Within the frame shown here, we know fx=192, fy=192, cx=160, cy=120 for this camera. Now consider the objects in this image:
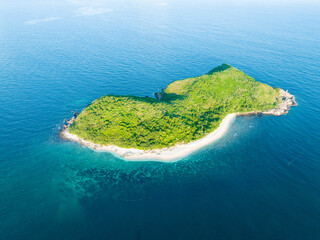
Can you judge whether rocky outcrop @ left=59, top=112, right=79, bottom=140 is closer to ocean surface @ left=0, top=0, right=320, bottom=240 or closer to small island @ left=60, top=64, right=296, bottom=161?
small island @ left=60, top=64, right=296, bottom=161

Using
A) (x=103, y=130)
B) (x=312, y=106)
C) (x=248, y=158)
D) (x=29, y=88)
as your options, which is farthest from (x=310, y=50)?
(x=29, y=88)

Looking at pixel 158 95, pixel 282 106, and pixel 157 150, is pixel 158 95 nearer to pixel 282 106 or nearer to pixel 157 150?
pixel 157 150

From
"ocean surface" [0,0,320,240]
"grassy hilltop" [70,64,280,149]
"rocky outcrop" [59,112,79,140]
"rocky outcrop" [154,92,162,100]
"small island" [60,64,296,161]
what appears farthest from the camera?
"rocky outcrop" [154,92,162,100]

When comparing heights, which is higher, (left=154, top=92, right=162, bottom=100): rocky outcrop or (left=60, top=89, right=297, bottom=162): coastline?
(left=154, top=92, right=162, bottom=100): rocky outcrop

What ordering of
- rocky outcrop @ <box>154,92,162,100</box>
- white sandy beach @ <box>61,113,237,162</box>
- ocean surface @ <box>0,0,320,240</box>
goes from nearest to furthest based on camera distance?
ocean surface @ <box>0,0,320,240</box>
white sandy beach @ <box>61,113,237,162</box>
rocky outcrop @ <box>154,92,162,100</box>

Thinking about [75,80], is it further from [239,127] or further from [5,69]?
[239,127]

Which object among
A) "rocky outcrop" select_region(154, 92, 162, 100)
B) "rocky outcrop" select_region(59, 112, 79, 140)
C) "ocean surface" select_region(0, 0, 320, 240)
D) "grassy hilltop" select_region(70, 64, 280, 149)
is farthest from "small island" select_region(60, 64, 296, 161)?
"ocean surface" select_region(0, 0, 320, 240)

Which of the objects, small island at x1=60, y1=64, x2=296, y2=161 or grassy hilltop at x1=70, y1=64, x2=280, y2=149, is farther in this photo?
grassy hilltop at x1=70, y1=64, x2=280, y2=149

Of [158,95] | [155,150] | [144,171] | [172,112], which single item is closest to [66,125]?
[155,150]
